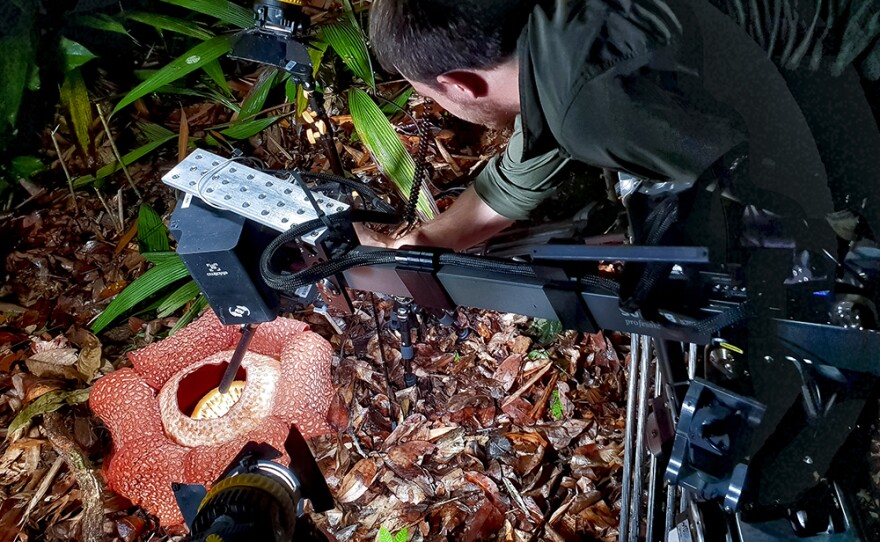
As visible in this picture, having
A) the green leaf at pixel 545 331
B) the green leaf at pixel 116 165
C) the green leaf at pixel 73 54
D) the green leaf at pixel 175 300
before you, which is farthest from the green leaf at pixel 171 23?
the green leaf at pixel 545 331

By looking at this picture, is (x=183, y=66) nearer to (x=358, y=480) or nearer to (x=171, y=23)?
(x=171, y=23)

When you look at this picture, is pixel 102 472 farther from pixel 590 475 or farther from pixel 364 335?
pixel 590 475

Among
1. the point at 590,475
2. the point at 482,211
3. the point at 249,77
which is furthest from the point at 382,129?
the point at 590,475

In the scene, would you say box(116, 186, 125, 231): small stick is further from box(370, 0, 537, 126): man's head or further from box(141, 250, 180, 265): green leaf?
box(370, 0, 537, 126): man's head

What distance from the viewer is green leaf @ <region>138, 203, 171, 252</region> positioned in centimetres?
268

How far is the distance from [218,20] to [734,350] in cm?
291

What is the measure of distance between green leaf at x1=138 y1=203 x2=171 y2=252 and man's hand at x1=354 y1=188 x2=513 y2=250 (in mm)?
1266

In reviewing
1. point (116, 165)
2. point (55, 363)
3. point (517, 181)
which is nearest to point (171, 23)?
point (116, 165)

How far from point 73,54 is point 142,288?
1.14 meters

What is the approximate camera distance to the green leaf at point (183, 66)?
268 centimetres

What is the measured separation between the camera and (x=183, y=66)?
2.73 m

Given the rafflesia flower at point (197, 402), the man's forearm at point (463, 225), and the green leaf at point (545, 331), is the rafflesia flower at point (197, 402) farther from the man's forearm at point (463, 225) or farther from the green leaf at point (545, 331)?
the green leaf at point (545, 331)

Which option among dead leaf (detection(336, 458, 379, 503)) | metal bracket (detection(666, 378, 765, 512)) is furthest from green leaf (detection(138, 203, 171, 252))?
metal bracket (detection(666, 378, 765, 512))

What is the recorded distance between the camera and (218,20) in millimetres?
3041
